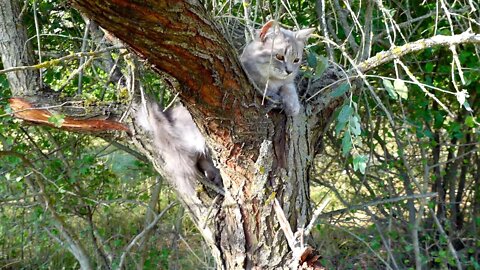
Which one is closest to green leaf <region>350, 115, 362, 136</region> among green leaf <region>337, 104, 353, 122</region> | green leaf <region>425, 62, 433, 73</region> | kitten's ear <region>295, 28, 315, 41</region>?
green leaf <region>337, 104, 353, 122</region>

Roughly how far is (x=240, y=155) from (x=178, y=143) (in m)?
0.44

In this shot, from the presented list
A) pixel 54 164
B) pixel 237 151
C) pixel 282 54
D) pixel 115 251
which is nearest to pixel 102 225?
pixel 115 251

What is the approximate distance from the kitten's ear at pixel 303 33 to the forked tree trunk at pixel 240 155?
1.45 ft

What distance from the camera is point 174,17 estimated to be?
144 cm

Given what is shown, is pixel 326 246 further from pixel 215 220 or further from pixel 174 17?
pixel 174 17

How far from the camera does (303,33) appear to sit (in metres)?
2.70

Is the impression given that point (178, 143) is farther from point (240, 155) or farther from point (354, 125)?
point (354, 125)

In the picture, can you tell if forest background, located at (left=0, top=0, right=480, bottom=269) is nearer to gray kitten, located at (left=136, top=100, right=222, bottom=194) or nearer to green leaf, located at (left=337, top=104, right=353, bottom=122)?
gray kitten, located at (left=136, top=100, right=222, bottom=194)

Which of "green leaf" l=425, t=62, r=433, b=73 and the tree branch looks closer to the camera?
the tree branch

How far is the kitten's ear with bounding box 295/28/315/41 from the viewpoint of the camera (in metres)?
2.67

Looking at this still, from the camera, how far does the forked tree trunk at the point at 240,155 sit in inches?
68.9

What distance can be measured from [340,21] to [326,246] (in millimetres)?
2007

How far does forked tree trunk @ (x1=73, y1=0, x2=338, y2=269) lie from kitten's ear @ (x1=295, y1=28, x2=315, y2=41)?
0.44 meters

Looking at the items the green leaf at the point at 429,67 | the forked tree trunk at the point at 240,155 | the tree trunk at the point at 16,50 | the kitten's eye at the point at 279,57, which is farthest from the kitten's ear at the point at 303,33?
the tree trunk at the point at 16,50
